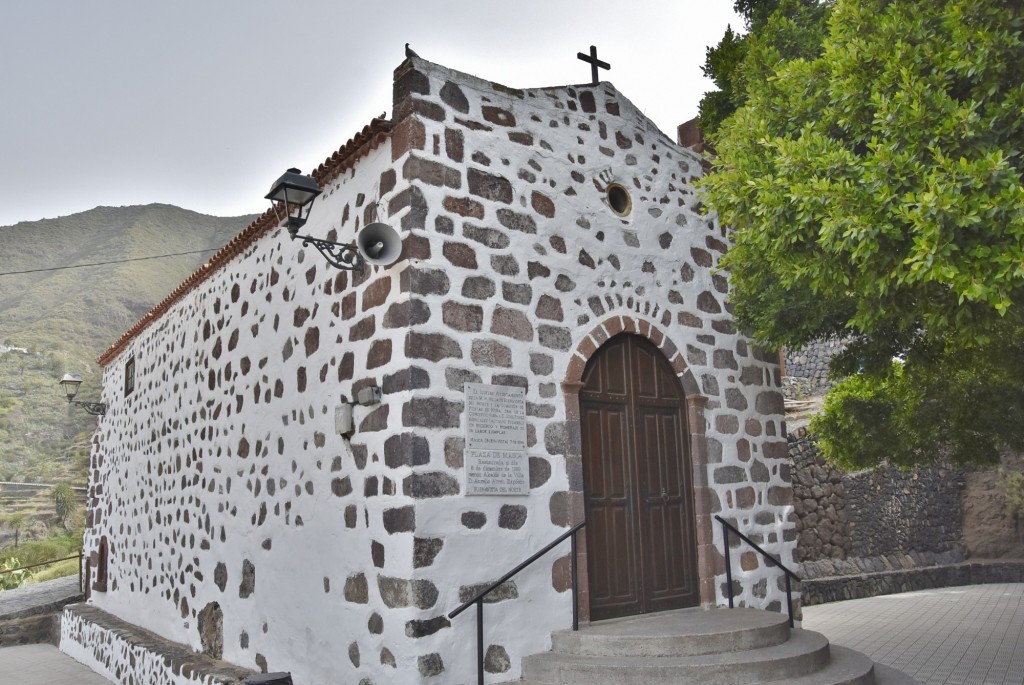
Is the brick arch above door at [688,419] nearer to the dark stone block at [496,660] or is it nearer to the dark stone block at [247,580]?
the dark stone block at [496,660]

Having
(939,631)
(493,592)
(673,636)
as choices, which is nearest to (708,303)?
(673,636)

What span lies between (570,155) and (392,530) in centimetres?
320

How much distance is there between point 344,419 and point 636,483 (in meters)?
2.32

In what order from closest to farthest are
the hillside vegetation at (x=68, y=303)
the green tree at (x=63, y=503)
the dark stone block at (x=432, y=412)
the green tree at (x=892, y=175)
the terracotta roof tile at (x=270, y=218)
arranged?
the green tree at (x=892, y=175)
the dark stone block at (x=432, y=412)
the terracotta roof tile at (x=270, y=218)
the green tree at (x=63, y=503)
the hillside vegetation at (x=68, y=303)

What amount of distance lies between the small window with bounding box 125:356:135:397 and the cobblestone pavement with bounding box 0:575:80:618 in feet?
18.6

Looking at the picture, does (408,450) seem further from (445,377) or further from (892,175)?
(892,175)

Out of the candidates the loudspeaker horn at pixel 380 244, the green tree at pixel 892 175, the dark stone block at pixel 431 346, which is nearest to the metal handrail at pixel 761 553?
the green tree at pixel 892 175

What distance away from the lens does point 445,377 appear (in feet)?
16.7

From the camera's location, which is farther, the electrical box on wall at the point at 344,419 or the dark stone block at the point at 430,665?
the electrical box on wall at the point at 344,419

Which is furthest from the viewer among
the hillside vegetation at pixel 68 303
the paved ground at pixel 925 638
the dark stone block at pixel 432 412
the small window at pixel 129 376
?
the hillside vegetation at pixel 68 303

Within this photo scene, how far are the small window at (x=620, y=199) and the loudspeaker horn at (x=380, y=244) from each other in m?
2.12

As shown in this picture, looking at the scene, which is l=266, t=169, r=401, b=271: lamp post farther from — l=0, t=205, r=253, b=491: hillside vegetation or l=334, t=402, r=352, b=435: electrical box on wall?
l=0, t=205, r=253, b=491: hillside vegetation


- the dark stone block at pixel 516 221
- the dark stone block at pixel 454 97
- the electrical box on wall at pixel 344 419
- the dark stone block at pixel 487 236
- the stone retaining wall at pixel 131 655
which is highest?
the dark stone block at pixel 454 97

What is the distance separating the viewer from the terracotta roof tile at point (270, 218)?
216 inches
